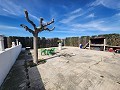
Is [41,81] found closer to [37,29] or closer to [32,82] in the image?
[32,82]

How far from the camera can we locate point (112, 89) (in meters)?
2.61

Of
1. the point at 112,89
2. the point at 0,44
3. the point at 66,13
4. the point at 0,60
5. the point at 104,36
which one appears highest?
the point at 66,13

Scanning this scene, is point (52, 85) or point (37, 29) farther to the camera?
point (37, 29)

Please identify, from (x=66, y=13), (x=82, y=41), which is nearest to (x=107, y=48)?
(x=82, y=41)

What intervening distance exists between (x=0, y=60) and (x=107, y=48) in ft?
42.1

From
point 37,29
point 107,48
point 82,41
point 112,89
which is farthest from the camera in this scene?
point 82,41

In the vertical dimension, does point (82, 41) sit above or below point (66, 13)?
below

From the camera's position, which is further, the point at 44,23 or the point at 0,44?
the point at 44,23

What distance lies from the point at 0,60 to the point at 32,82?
1465 mm

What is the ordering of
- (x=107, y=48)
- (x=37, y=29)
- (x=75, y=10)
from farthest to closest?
(x=107, y=48) < (x=75, y=10) < (x=37, y=29)

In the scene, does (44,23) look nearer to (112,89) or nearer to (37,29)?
(37,29)

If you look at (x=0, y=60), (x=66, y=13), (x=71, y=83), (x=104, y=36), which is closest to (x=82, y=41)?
(x=104, y=36)

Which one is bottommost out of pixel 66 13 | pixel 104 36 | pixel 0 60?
pixel 0 60

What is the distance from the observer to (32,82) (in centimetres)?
309
